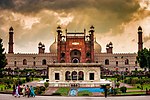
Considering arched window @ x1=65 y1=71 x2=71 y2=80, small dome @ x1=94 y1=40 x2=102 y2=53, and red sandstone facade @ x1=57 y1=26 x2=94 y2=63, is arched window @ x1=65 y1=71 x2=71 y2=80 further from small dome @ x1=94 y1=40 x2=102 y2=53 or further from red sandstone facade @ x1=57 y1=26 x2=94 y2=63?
small dome @ x1=94 y1=40 x2=102 y2=53

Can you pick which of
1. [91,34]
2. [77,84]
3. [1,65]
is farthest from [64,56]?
[77,84]

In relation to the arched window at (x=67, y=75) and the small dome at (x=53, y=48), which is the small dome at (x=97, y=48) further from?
the arched window at (x=67, y=75)

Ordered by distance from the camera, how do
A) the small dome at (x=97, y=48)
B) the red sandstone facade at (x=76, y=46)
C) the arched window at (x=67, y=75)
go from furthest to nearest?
the small dome at (x=97, y=48) < the red sandstone facade at (x=76, y=46) < the arched window at (x=67, y=75)

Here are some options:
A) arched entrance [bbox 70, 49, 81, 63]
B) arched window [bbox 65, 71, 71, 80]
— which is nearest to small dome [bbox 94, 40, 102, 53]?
arched entrance [bbox 70, 49, 81, 63]

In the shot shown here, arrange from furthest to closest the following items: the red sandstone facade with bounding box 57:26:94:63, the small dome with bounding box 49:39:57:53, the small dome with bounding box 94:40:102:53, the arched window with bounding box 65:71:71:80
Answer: the small dome with bounding box 94:40:102:53 < the small dome with bounding box 49:39:57:53 < the red sandstone facade with bounding box 57:26:94:63 < the arched window with bounding box 65:71:71:80

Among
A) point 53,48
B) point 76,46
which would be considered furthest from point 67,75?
point 53,48

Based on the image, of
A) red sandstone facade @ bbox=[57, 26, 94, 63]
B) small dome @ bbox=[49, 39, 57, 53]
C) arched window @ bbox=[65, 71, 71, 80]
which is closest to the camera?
arched window @ bbox=[65, 71, 71, 80]

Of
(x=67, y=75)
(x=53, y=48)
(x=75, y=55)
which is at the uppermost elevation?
(x=53, y=48)

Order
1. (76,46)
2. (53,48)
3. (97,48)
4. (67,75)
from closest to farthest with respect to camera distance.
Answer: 1. (67,75)
2. (76,46)
3. (53,48)
4. (97,48)

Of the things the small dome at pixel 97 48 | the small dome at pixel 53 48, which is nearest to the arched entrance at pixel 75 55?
the small dome at pixel 53 48

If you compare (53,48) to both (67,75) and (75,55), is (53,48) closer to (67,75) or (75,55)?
(75,55)

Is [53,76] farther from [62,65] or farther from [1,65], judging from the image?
[1,65]

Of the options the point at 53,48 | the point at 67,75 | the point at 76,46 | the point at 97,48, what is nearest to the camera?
the point at 67,75

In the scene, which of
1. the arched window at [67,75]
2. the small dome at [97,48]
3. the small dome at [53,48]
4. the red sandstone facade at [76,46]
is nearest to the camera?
the arched window at [67,75]
